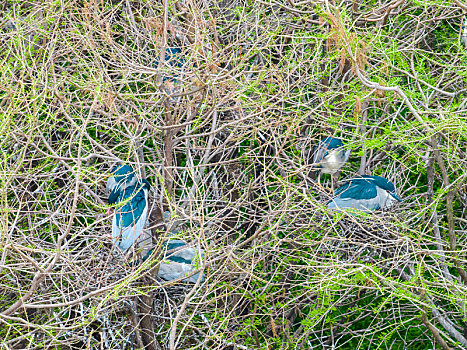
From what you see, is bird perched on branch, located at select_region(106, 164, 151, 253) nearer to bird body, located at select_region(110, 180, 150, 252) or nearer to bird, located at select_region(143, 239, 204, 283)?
bird body, located at select_region(110, 180, 150, 252)

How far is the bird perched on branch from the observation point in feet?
10.5

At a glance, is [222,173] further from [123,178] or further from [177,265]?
[123,178]

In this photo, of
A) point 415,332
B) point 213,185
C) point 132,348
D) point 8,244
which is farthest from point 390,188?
point 8,244

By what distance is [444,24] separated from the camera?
4.84 m

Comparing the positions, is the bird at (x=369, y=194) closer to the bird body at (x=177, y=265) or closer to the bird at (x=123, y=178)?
the bird body at (x=177, y=265)

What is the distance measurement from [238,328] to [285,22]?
A: 2.12 metres

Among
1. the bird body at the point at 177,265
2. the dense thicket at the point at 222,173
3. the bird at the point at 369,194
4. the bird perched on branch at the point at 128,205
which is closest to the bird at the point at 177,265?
the bird body at the point at 177,265

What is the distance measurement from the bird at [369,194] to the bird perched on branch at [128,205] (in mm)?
1121

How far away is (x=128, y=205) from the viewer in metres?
3.24

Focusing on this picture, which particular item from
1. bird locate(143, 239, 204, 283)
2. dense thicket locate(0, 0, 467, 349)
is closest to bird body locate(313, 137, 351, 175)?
dense thicket locate(0, 0, 467, 349)

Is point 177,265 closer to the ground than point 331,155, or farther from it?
closer to the ground

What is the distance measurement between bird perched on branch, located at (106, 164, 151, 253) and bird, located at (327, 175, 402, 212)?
1.12 m

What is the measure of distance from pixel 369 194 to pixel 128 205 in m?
1.40

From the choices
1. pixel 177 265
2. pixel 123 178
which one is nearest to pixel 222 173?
pixel 177 265
